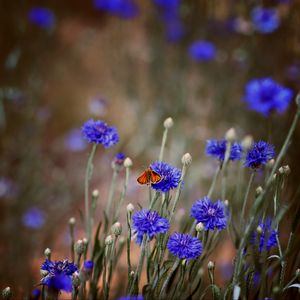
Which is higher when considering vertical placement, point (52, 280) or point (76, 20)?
point (76, 20)

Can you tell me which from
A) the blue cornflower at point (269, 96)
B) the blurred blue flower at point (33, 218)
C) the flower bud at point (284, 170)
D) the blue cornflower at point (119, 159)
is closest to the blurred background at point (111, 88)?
the blurred blue flower at point (33, 218)

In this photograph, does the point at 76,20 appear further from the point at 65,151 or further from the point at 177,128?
the point at 177,128

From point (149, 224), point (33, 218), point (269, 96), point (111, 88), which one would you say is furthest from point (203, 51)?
point (149, 224)

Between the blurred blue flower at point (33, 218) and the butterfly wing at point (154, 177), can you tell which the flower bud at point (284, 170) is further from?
the blurred blue flower at point (33, 218)

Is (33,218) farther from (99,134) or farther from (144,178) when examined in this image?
(144,178)

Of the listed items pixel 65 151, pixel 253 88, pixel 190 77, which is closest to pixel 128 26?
pixel 190 77

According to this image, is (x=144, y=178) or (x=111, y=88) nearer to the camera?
(x=144, y=178)

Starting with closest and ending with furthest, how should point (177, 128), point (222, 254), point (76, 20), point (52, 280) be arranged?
1. point (52, 280)
2. point (222, 254)
3. point (177, 128)
4. point (76, 20)
